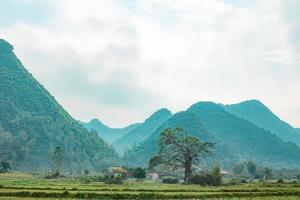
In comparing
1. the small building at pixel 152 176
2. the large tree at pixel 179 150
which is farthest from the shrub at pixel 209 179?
the small building at pixel 152 176

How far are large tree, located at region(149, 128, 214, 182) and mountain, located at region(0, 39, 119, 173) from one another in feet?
219

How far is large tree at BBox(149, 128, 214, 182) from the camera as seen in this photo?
7525cm

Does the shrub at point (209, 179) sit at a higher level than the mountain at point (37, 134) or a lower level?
lower

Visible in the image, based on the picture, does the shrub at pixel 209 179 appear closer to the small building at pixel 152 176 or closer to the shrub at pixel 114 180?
the shrub at pixel 114 180

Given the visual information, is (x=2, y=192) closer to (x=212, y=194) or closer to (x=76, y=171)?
(x=212, y=194)

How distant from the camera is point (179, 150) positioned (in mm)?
76500

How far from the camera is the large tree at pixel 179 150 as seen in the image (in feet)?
247

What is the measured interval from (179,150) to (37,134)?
91875 mm

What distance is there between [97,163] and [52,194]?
138 metres

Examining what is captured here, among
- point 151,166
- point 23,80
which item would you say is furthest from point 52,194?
point 23,80

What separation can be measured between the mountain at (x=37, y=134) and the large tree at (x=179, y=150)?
66847 millimetres

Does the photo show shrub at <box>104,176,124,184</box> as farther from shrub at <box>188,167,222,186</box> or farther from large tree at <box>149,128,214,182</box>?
large tree at <box>149,128,214,182</box>

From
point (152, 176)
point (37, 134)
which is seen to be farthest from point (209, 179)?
point (37, 134)

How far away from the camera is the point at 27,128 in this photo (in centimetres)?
15788
